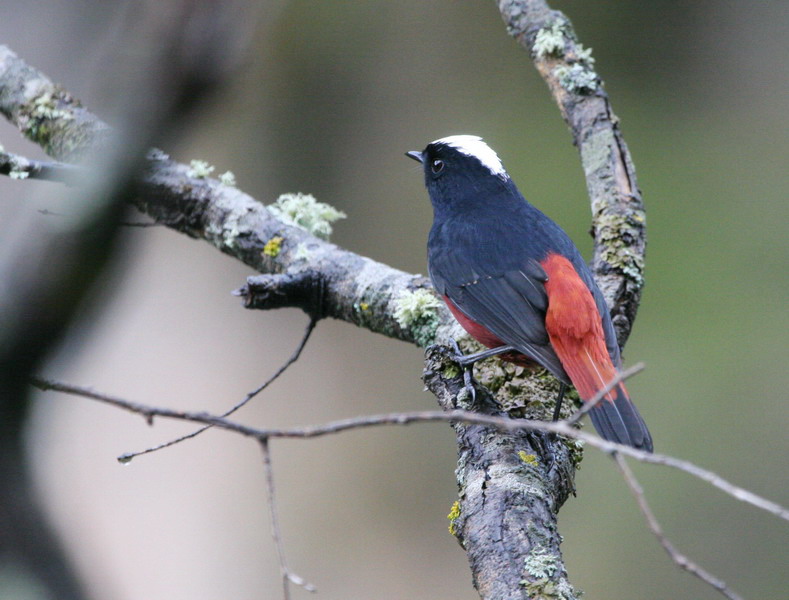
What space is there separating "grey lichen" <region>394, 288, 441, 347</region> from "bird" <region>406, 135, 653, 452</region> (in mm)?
126

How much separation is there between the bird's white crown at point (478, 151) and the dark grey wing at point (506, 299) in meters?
0.58

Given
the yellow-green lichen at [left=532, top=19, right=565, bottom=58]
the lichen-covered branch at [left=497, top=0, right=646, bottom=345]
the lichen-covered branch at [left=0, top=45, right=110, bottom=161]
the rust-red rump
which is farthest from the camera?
the yellow-green lichen at [left=532, top=19, right=565, bottom=58]

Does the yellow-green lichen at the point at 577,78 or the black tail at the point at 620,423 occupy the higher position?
the yellow-green lichen at the point at 577,78

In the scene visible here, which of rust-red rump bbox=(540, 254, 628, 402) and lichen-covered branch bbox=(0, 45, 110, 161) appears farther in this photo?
lichen-covered branch bbox=(0, 45, 110, 161)

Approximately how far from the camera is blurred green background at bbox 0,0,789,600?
461 centimetres

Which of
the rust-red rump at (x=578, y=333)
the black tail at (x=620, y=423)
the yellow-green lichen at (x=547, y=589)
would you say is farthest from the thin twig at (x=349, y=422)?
the rust-red rump at (x=578, y=333)

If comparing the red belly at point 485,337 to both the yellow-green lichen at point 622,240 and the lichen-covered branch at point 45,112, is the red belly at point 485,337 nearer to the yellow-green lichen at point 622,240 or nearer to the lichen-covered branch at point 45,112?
the yellow-green lichen at point 622,240

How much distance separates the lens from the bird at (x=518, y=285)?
232 centimetres

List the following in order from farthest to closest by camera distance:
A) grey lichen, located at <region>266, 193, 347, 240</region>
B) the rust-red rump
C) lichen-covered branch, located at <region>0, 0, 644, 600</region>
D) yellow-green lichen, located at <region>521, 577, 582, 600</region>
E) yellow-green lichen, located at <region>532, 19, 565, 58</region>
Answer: grey lichen, located at <region>266, 193, 347, 240</region>, yellow-green lichen, located at <region>532, 19, 565, 58</region>, the rust-red rump, lichen-covered branch, located at <region>0, 0, 644, 600</region>, yellow-green lichen, located at <region>521, 577, 582, 600</region>

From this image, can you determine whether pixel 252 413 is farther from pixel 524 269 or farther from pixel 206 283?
pixel 524 269

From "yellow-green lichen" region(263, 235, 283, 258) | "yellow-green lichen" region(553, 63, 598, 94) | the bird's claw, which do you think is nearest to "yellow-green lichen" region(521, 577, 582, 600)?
the bird's claw

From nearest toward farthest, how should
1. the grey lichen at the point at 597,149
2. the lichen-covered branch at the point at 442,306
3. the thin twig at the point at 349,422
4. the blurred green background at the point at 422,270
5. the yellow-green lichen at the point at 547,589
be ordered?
the thin twig at the point at 349,422
the yellow-green lichen at the point at 547,589
the lichen-covered branch at the point at 442,306
the grey lichen at the point at 597,149
the blurred green background at the point at 422,270

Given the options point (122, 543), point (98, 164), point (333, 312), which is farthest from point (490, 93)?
point (98, 164)

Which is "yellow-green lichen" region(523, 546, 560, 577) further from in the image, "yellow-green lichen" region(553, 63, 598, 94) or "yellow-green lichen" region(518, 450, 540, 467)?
"yellow-green lichen" region(553, 63, 598, 94)
